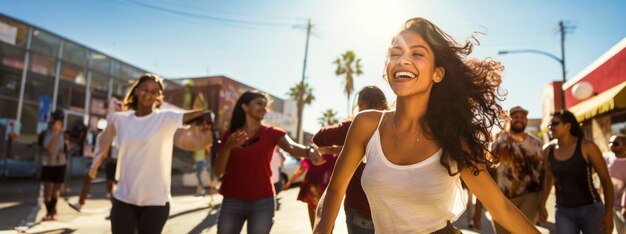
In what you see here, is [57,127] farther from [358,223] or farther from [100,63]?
[100,63]

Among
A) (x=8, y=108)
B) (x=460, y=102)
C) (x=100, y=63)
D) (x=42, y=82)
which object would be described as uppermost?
(x=100, y=63)

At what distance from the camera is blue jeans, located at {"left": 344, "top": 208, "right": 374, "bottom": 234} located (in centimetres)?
324

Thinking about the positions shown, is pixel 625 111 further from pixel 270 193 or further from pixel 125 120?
pixel 125 120

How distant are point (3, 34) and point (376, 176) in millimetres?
22317

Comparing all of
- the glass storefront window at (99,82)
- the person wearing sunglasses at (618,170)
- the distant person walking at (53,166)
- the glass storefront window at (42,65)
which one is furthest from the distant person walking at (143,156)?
the glass storefront window at (99,82)

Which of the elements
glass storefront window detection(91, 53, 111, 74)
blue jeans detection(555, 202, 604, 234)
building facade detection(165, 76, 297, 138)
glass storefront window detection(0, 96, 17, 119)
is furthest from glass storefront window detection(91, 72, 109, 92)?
blue jeans detection(555, 202, 604, 234)

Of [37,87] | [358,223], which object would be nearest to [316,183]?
[358,223]

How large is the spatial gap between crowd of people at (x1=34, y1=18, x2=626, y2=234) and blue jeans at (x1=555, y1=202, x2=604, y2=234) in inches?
0.4

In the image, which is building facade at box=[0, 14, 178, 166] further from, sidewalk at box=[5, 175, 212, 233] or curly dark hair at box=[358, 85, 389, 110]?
curly dark hair at box=[358, 85, 389, 110]

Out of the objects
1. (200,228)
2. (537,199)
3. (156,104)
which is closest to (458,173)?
(156,104)

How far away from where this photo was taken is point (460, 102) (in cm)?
203

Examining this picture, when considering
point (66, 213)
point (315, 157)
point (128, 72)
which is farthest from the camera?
point (128, 72)

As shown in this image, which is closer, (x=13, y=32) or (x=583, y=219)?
(x=583, y=219)

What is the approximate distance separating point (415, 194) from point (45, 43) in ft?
79.7
